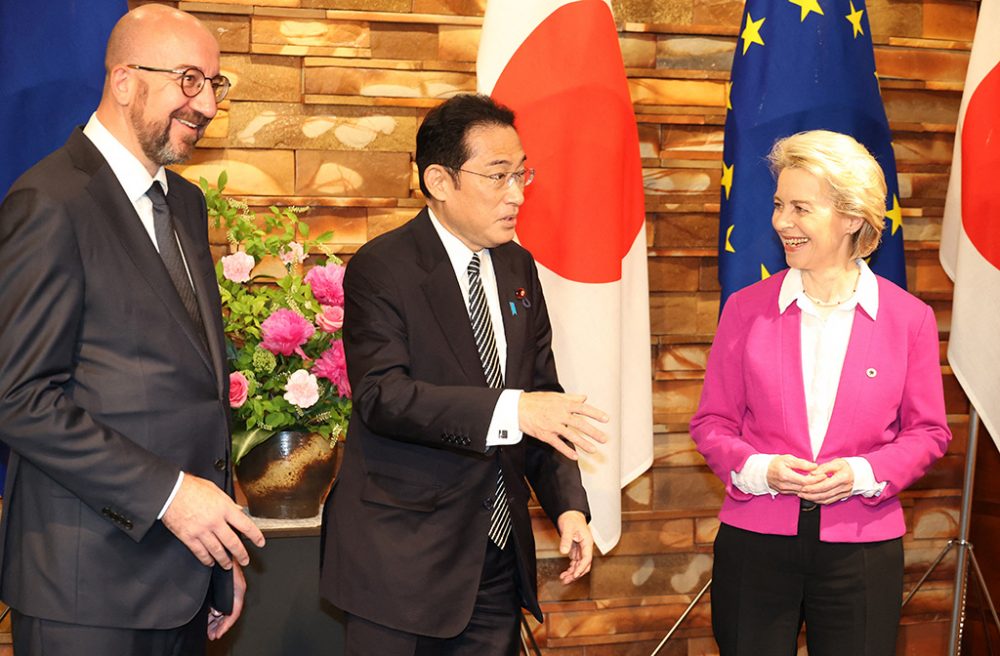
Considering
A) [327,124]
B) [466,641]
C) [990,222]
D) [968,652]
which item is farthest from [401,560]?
[968,652]

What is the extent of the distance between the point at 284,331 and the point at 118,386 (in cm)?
95

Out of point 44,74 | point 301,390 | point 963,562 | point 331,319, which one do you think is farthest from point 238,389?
point 963,562

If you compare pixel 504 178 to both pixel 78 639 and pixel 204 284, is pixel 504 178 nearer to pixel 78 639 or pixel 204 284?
pixel 204 284

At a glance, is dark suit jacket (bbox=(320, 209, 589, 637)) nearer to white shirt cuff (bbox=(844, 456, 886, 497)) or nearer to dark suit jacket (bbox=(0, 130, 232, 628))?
dark suit jacket (bbox=(0, 130, 232, 628))

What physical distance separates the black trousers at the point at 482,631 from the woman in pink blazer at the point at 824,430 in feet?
1.70

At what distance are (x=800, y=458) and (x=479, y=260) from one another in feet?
2.67

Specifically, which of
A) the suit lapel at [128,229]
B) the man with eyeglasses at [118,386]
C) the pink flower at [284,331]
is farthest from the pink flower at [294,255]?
the suit lapel at [128,229]

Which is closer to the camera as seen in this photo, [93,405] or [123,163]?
[93,405]

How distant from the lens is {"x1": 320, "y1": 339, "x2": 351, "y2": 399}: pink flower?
8.94 feet

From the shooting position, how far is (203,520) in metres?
1.71

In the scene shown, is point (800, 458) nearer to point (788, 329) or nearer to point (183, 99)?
point (788, 329)

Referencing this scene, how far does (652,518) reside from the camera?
3.88 metres

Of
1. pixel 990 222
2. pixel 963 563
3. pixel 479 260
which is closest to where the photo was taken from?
pixel 479 260

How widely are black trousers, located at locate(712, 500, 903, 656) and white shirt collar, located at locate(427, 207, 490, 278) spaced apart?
86 centimetres
